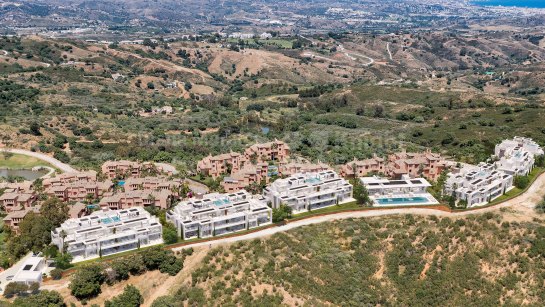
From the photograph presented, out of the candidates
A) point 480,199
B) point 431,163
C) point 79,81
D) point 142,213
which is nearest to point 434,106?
point 431,163

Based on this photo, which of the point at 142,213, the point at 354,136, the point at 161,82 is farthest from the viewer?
the point at 161,82

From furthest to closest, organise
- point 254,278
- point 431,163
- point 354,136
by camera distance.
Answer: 1. point 354,136
2. point 431,163
3. point 254,278

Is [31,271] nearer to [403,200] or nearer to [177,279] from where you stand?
[177,279]

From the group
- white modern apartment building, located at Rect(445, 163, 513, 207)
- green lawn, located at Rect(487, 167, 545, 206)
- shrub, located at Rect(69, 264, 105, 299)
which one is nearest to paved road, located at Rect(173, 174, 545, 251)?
green lawn, located at Rect(487, 167, 545, 206)

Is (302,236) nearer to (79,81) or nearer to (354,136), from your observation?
(354,136)

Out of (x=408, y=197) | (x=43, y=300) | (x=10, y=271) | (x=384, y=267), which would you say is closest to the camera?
(x=43, y=300)

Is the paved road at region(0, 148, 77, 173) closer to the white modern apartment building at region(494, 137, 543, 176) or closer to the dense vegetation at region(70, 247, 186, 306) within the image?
the dense vegetation at region(70, 247, 186, 306)

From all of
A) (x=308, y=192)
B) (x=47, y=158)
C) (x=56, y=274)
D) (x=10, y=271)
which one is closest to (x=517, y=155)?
(x=308, y=192)

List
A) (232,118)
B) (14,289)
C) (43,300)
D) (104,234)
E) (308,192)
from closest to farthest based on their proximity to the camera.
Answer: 1. (43,300)
2. (14,289)
3. (104,234)
4. (308,192)
5. (232,118)
